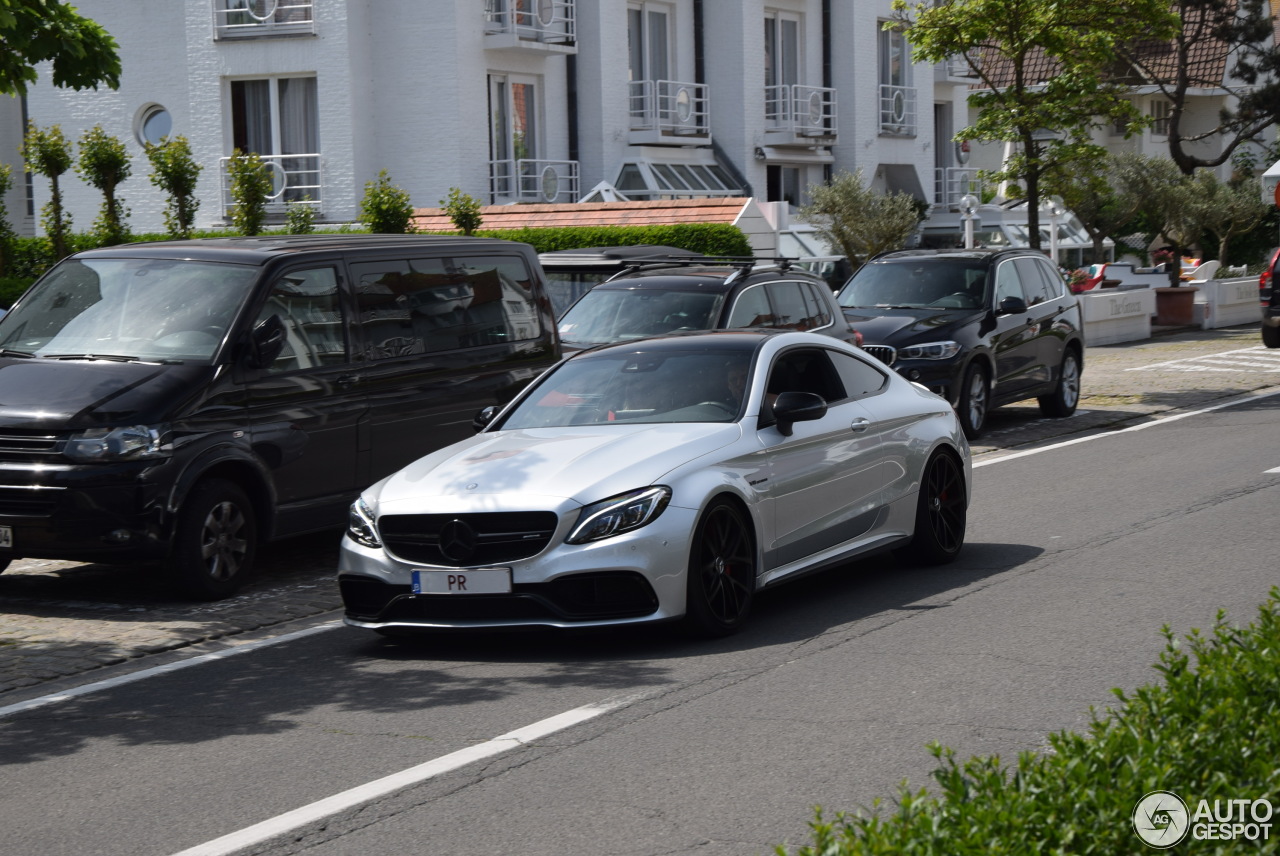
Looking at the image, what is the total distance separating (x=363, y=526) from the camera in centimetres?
820

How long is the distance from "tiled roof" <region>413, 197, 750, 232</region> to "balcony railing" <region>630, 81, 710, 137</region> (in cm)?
762

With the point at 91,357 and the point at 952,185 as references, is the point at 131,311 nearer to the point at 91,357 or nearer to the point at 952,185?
the point at 91,357

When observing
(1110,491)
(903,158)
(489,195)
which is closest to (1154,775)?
(1110,491)

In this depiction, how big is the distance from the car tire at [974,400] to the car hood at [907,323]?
50 centimetres

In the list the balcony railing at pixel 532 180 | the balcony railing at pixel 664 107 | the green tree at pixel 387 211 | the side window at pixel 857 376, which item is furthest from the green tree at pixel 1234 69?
the side window at pixel 857 376

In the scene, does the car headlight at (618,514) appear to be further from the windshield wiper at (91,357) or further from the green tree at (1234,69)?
the green tree at (1234,69)

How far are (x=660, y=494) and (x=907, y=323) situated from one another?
10142 millimetres

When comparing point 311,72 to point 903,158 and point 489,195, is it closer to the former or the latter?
point 489,195

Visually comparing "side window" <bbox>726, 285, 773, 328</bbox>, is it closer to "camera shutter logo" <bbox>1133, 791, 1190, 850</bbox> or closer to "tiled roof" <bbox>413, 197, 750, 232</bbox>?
"camera shutter logo" <bbox>1133, 791, 1190, 850</bbox>

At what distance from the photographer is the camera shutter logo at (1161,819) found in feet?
11.7

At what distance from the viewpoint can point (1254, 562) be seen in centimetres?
964

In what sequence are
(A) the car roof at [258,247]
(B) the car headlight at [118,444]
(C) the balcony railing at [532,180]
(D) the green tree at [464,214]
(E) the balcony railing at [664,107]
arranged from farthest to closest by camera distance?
1. (E) the balcony railing at [664,107]
2. (C) the balcony railing at [532,180]
3. (D) the green tree at [464,214]
4. (A) the car roof at [258,247]
5. (B) the car headlight at [118,444]

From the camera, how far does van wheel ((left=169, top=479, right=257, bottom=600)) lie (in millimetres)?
9484

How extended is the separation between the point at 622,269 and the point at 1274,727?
43.9 ft
